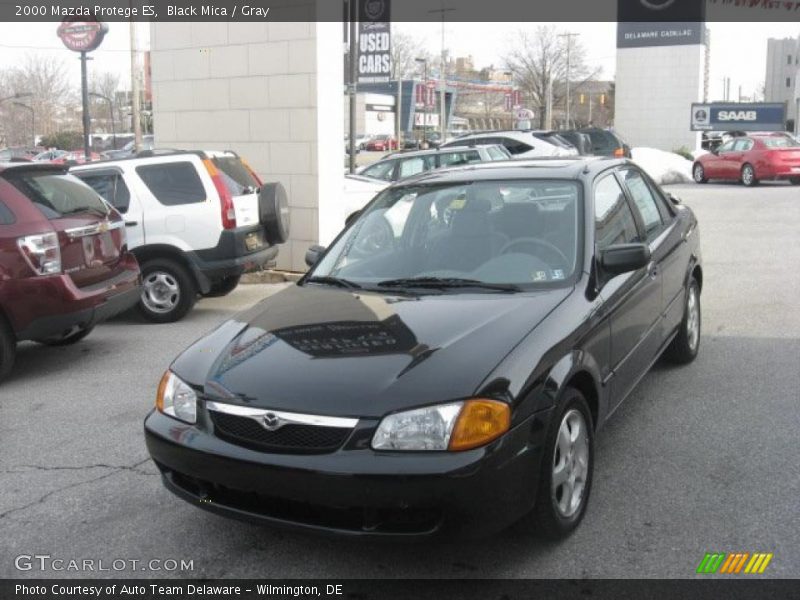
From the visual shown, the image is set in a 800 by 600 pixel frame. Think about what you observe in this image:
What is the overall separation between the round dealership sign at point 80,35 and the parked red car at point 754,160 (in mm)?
20578

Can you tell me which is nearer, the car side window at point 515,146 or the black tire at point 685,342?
the black tire at point 685,342

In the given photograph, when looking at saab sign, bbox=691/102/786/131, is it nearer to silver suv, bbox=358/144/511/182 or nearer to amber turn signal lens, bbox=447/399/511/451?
silver suv, bbox=358/144/511/182

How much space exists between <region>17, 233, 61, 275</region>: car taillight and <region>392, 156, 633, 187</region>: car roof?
112 inches

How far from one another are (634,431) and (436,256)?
5.25 ft

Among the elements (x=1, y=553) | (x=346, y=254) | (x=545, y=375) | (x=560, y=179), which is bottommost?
(x=1, y=553)

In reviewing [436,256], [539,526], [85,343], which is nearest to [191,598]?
[539,526]

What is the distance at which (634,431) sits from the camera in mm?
4949

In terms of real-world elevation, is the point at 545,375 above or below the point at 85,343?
above

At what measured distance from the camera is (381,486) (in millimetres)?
3035

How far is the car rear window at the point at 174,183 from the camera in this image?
8.61 metres

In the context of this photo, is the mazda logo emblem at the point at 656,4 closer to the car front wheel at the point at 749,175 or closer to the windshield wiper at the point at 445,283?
the car front wheel at the point at 749,175

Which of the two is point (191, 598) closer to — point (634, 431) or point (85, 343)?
point (634, 431)

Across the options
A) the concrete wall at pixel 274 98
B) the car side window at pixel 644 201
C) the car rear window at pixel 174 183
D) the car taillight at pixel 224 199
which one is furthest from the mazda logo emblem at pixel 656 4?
the car side window at pixel 644 201

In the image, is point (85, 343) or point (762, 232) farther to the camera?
point (762, 232)
